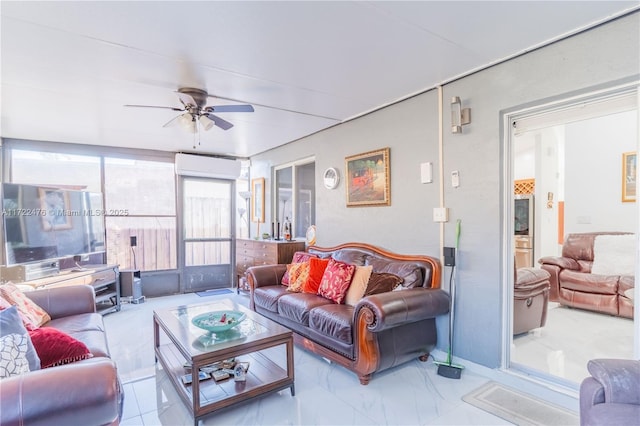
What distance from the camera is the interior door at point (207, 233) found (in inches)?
228

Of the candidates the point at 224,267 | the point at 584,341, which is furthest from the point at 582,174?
the point at 224,267

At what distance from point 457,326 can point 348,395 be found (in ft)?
3.66

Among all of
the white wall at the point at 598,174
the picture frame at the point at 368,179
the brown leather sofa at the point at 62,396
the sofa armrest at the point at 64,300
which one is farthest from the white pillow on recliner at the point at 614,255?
the sofa armrest at the point at 64,300

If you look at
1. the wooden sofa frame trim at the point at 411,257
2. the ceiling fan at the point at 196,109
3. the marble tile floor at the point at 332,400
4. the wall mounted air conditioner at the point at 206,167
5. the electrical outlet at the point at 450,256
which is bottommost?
the marble tile floor at the point at 332,400

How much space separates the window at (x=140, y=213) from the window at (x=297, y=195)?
1873 mm

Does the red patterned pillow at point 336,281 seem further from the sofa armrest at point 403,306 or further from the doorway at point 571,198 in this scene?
the doorway at point 571,198

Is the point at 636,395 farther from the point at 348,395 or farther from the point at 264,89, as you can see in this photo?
the point at 264,89

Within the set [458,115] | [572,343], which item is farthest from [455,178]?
[572,343]

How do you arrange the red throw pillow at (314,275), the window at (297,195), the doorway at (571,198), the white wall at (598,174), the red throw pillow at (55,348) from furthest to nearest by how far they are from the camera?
the window at (297,195) → the white wall at (598,174) → the red throw pillow at (314,275) → the doorway at (571,198) → the red throw pillow at (55,348)

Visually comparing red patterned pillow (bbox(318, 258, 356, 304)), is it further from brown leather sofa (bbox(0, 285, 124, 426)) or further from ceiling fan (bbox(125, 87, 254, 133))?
brown leather sofa (bbox(0, 285, 124, 426))

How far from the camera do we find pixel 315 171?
4.61 m

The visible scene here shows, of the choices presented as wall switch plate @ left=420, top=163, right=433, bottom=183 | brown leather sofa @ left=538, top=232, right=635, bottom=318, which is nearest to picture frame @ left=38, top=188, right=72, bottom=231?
wall switch plate @ left=420, top=163, right=433, bottom=183

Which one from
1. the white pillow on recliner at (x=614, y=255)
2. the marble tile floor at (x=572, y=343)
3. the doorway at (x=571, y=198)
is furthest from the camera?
the white pillow on recliner at (x=614, y=255)

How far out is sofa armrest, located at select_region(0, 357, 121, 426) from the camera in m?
1.13
